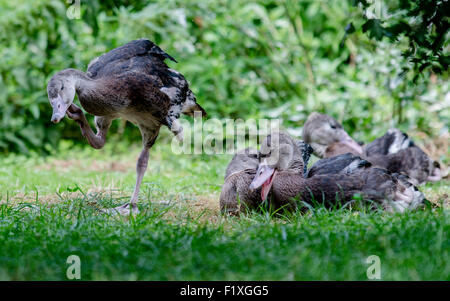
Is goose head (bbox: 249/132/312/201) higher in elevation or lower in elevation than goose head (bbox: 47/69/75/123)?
lower

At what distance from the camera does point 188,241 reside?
12.5 ft

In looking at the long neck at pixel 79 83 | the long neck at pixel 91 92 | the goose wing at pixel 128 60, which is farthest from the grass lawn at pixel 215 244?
the goose wing at pixel 128 60

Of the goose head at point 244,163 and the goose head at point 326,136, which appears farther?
the goose head at point 326,136

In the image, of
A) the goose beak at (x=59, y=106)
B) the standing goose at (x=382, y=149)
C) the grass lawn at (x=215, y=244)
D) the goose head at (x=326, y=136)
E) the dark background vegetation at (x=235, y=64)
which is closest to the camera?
the grass lawn at (x=215, y=244)

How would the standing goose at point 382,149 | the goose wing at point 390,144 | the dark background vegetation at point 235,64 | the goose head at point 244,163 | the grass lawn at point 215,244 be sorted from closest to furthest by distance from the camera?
the grass lawn at point 215,244 → the goose head at point 244,163 → the standing goose at point 382,149 → the goose wing at point 390,144 → the dark background vegetation at point 235,64

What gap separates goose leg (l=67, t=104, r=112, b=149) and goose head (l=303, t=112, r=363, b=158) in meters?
3.72

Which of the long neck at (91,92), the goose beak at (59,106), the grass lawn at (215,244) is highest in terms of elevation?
the long neck at (91,92)

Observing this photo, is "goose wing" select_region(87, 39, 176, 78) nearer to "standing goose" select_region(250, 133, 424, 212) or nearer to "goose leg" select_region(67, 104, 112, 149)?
"goose leg" select_region(67, 104, 112, 149)

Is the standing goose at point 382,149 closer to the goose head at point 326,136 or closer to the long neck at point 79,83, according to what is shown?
the goose head at point 326,136

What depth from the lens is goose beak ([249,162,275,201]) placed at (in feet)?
17.5

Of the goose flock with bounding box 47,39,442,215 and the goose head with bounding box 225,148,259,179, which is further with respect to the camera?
the goose head with bounding box 225,148,259,179

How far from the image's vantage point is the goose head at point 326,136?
28.1 ft

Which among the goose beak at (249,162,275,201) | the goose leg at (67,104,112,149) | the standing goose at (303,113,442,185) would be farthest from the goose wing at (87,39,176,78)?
the standing goose at (303,113,442,185)
